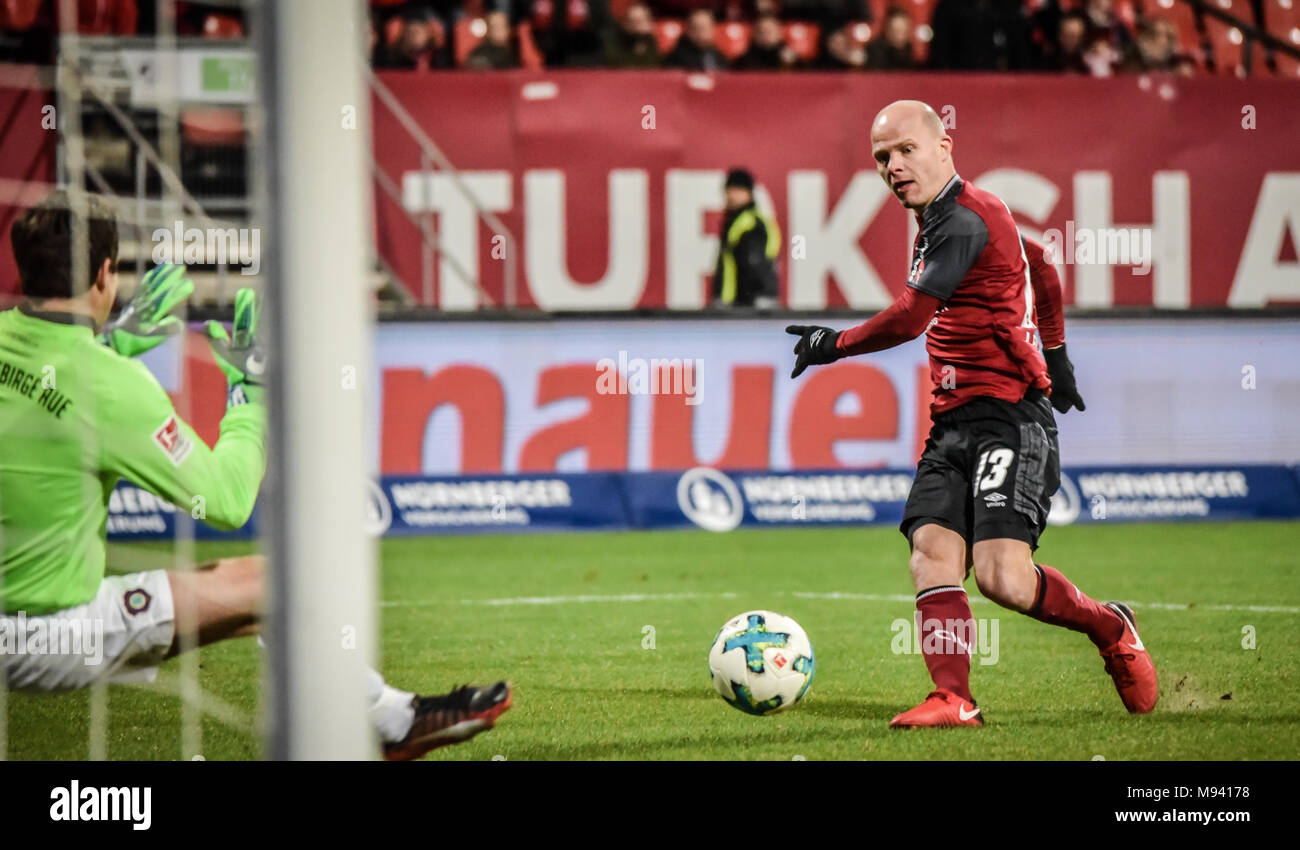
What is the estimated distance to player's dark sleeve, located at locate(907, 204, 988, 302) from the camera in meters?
5.26

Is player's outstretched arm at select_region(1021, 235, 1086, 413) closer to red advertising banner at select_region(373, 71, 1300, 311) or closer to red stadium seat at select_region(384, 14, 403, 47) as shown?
red advertising banner at select_region(373, 71, 1300, 311)

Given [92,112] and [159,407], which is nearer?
[159,407]

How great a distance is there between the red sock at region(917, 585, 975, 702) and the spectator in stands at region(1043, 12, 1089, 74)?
10843 mm

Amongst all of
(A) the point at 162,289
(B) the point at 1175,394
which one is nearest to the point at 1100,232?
(B) the point at 1175,394

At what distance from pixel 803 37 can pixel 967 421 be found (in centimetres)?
1138

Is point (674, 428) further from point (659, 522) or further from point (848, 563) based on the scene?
point (848, 563)

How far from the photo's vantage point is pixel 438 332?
1213 cm

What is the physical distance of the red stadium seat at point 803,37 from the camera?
15864 millimetres

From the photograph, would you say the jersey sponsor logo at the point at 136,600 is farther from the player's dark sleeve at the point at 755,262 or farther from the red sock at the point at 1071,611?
the player's dark sleeve at the point at 755,262

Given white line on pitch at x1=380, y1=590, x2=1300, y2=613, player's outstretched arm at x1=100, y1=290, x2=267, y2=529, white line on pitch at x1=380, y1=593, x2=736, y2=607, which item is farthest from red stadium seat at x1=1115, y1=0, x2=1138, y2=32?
player's outstretched arm at x1=100, y1=290, x2=267, y2=529

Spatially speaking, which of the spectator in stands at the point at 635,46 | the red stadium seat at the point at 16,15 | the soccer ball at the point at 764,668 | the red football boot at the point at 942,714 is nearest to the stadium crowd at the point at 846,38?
the spectator in stands at the point at 635,46

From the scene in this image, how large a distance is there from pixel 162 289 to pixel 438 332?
7052mm

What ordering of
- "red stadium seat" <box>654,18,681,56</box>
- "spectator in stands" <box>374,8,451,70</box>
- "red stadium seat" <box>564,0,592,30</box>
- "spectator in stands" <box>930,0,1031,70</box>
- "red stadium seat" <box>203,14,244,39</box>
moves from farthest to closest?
"red stadium seat" <box>654,18,681,56</box>
"red stadium seat" <box>564,0,592,30</box>
"spectator in stands" <box>930,0,1031,70</box>
"spectator in stands" <box>374,8,451,70</box>
"red stadium seat" <box>203,14,244,39</box>

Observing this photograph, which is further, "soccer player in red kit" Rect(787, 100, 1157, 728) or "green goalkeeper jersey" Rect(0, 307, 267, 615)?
"soccer player in red kit" Rect(787, 100, 1157, 728)
